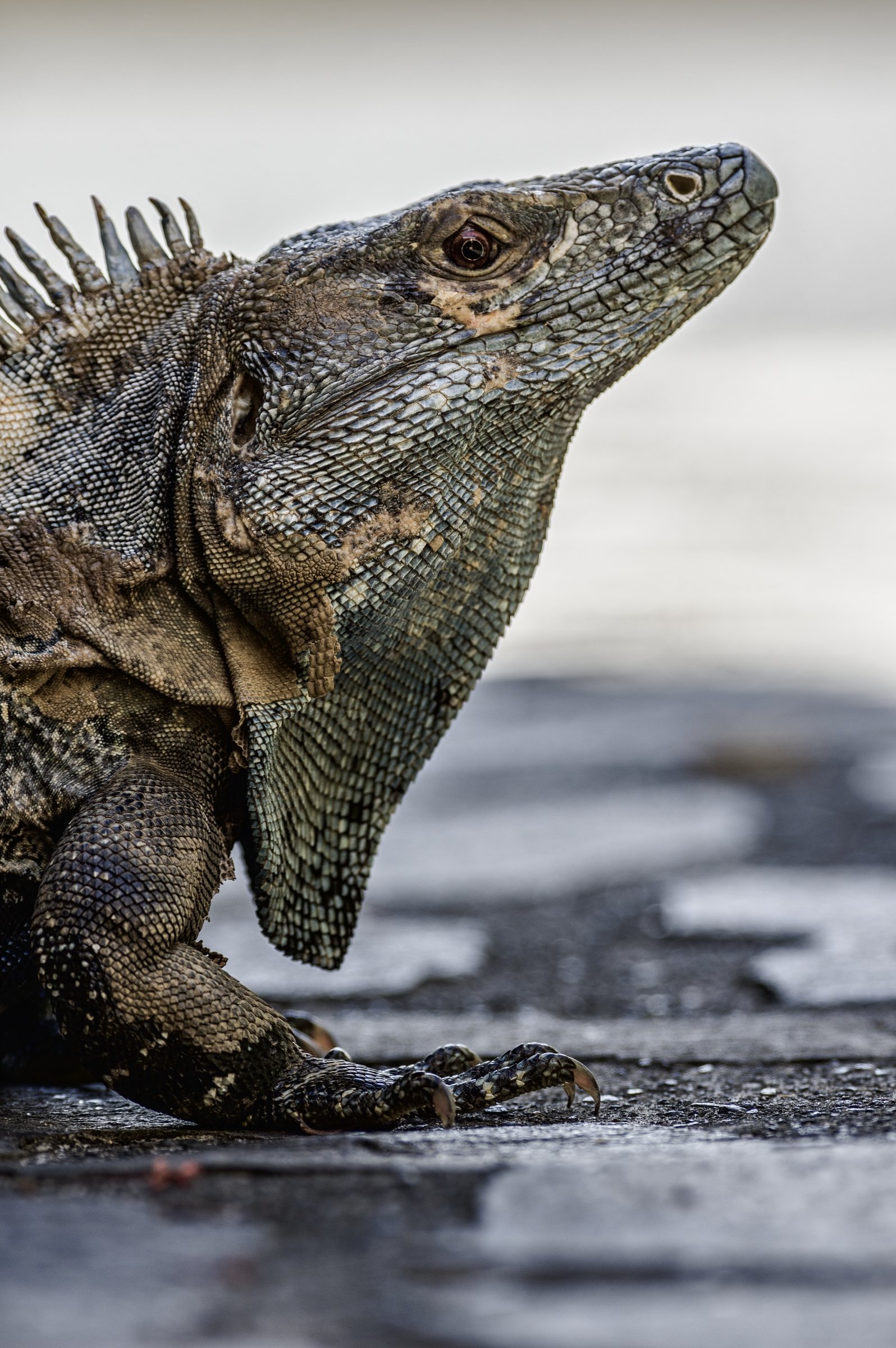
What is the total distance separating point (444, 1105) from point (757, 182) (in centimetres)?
204

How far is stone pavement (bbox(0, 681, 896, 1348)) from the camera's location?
1710 mm

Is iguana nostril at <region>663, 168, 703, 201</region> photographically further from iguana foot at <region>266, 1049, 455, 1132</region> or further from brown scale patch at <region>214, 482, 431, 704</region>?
iguana foot at <region>266, 1049, 455, 1132</region>

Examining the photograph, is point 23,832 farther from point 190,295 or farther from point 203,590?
point 190,295

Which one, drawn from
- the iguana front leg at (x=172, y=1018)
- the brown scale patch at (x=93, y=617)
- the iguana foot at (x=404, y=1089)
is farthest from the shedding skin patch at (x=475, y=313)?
the iguana foot at (x=404, y=1089)

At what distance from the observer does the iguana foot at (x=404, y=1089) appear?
274 centimetres

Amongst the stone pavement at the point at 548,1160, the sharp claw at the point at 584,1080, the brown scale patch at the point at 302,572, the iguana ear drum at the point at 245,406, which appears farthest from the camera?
the iguana ear drum at the point at 245,406

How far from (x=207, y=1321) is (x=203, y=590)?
180 cm

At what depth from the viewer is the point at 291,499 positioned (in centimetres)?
312

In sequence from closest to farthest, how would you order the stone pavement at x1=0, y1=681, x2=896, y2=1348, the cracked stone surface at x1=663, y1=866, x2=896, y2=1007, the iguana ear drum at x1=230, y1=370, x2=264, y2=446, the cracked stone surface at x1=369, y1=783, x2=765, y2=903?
the stone pavement at x1=0, y1=681, x2=896, y2=1348
the iguana ear drum at x1=230, y1=370, x2=264, y2=446
the cracked stone surface at x1=663, y1=866, x2=896, y2=1007
the cracked stone surface at x1=369, y1=783, x2=765, y2=903

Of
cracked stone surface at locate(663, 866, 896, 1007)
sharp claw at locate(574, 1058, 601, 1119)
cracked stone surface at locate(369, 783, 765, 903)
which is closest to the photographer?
sharp claw at locate(574, 1058, 601, 1119)

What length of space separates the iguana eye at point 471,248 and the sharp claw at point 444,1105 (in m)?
1.71

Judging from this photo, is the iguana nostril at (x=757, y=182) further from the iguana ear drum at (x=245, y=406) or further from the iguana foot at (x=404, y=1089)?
the iguana foot at (x=404, y=1089)

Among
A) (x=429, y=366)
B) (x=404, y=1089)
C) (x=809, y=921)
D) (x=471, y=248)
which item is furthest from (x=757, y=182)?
(x=809, y=921)

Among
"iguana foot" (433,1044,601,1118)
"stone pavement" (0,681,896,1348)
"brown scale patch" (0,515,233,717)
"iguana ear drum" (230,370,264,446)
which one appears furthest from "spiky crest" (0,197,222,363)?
"iguana foot" (433,1044,601,1118)
